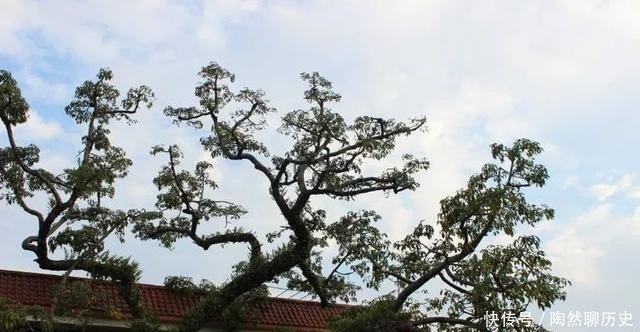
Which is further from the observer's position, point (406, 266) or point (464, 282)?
point (406, 266)

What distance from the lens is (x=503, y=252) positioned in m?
8.01

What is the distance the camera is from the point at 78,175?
10.1m

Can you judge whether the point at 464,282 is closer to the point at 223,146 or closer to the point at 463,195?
the point at 463,195

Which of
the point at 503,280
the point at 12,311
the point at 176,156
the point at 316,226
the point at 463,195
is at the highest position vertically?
the point at 176,156

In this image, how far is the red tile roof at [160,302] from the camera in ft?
34.4

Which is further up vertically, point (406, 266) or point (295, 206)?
point (295, 206)

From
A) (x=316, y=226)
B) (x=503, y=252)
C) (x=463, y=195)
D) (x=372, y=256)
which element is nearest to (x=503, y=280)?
(x=503, y=252)

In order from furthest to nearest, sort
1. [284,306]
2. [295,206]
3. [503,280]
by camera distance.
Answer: [284,306], [295,206], [503,280]

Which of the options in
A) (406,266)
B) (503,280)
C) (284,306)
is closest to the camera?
(503,280)

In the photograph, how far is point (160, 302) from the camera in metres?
11.6

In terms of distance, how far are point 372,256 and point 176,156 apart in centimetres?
391

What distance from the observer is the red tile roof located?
10500 millimetres

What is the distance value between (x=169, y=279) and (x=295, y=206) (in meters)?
2.98

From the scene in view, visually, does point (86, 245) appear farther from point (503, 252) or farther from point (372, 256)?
point (503, 252)
